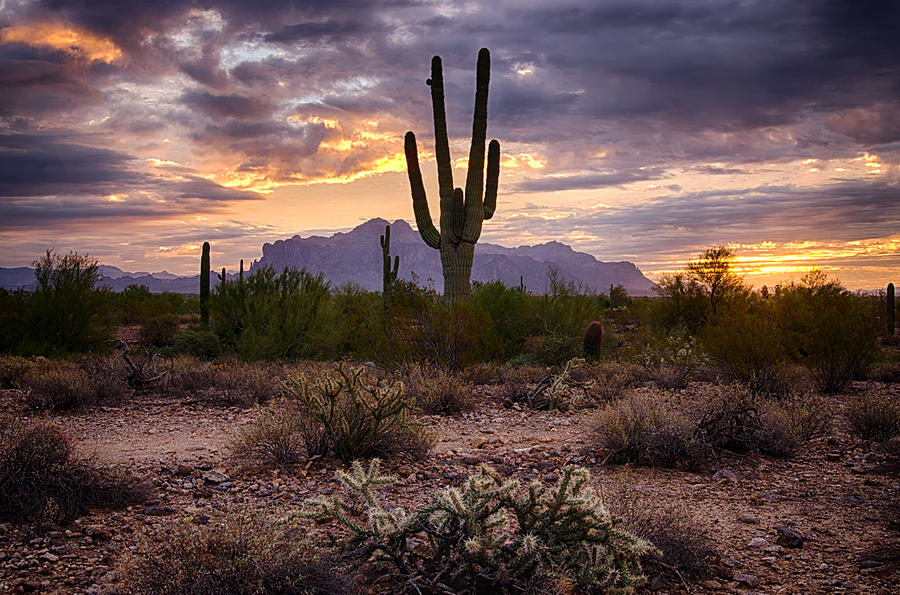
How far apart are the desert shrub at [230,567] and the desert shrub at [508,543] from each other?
29cm

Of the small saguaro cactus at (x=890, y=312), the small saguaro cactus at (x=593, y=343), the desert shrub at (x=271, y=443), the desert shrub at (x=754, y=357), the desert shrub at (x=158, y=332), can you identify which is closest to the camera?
the desert shrub at (x=271, y=443)

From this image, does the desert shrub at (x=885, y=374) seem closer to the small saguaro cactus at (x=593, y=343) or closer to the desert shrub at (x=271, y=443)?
the small saguaro cactus at (x=593, y=343)

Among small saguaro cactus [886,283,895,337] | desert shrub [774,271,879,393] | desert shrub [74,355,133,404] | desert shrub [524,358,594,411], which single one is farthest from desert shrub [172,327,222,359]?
small saguaro cactus [886,283,895,337]

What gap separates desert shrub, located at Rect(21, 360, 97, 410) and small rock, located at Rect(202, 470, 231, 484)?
204 inches

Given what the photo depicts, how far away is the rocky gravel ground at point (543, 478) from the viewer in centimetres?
425

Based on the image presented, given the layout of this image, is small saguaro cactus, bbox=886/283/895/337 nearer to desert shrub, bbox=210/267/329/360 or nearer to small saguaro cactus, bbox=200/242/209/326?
desert shrub, bbox=210/267/329/360

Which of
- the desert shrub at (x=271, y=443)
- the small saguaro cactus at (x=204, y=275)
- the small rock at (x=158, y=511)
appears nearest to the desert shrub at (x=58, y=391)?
the desert shrub at (x=271, y=443)

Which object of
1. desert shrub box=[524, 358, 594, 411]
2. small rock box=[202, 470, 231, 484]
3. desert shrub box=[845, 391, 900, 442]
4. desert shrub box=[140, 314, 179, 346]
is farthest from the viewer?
desert shrub box=[140, 314, 179, 346]

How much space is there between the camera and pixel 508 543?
3.66m

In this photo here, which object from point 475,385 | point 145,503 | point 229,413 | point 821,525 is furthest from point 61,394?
point 821,525

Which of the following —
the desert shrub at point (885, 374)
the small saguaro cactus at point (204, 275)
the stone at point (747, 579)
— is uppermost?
the small saguaro cactus at point (204, 275)

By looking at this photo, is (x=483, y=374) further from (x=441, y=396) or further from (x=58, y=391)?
(x=58, y=391)

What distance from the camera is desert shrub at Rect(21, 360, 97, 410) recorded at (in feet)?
32.7

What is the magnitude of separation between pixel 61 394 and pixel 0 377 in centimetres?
265
